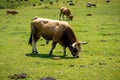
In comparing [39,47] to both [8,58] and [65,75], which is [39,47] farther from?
[65,75]

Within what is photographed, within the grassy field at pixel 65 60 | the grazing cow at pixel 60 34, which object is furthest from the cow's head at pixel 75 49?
the grassy field at pixel 65 60

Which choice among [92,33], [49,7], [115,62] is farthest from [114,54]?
[49,7]

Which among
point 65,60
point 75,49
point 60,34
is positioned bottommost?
point 65,60

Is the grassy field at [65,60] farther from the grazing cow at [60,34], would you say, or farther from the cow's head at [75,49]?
the grazing cow at [60,34]

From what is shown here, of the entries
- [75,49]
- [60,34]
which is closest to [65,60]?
[75,49]

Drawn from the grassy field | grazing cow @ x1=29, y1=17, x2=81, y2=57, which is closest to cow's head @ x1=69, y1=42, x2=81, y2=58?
grazing cow @ x1=29, y1=17, x2=81, y2=57

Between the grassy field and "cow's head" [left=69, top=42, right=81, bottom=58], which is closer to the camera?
the grassy field

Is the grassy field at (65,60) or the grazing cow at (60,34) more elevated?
the grazing cow at (60,34)

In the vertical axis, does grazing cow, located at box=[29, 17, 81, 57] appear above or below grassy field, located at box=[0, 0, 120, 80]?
above

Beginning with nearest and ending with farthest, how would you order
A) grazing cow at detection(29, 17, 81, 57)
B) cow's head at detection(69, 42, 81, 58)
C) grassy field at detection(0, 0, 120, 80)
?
grassy field at detection(0, 0, 120, 80) < cow's head at detection(69, 42, 81, 58) < grazing cow at detection(29, 17, 81, 57)

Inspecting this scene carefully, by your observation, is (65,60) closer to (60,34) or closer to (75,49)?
(75,49)

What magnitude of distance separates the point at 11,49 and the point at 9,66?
22.1 feet

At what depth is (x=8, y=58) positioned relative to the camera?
21891 millimetres

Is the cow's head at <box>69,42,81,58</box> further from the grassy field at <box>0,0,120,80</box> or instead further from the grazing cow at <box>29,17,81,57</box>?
the grassy field at <box>0,0,120,80</box>
